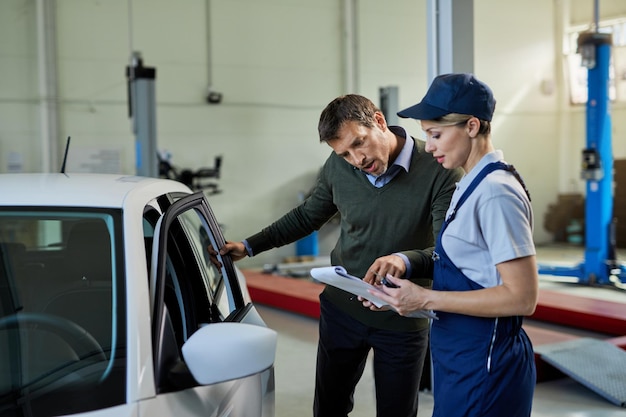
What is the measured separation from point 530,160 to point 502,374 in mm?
11912

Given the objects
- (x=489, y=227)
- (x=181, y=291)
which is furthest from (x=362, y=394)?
(x=489, y=227)

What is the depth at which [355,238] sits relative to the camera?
2.45 m

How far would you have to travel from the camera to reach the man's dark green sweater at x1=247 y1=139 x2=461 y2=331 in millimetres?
2312

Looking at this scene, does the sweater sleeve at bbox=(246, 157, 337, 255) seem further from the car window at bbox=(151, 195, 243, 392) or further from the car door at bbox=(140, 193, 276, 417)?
the car door at bbox=(140, 193, 276, 417)

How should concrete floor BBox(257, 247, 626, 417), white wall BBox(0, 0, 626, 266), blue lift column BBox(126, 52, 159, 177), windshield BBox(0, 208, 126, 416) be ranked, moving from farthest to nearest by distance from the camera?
white wall BBox(0, 0, 626, 266) → blue lift column BBox(126, 52, 159, 177) → concrete floor BBox(257, 247, 626, 417) → windshield BBox(0, 208, 126, 416)

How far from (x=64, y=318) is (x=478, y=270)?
3.22ft

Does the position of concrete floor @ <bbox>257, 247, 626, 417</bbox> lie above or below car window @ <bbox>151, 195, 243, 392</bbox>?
below

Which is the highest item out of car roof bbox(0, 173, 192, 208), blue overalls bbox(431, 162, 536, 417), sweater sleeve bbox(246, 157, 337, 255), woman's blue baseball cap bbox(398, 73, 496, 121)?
woman's blue baseball cap bbox(398, 73, 496, 121)

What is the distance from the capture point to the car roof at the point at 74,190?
1711 mm

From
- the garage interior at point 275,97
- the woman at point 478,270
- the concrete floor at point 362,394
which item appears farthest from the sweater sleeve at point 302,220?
the garage interior at point 275,97

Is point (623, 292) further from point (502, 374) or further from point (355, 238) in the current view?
point (502, 374)

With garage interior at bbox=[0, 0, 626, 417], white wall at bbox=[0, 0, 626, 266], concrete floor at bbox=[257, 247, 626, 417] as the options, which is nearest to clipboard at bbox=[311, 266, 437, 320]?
concrete floor at bbox=[257, 247, 626, 417]

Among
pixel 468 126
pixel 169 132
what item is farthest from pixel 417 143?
pixel 169 132

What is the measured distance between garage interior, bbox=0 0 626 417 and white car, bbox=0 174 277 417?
4.68 meters
